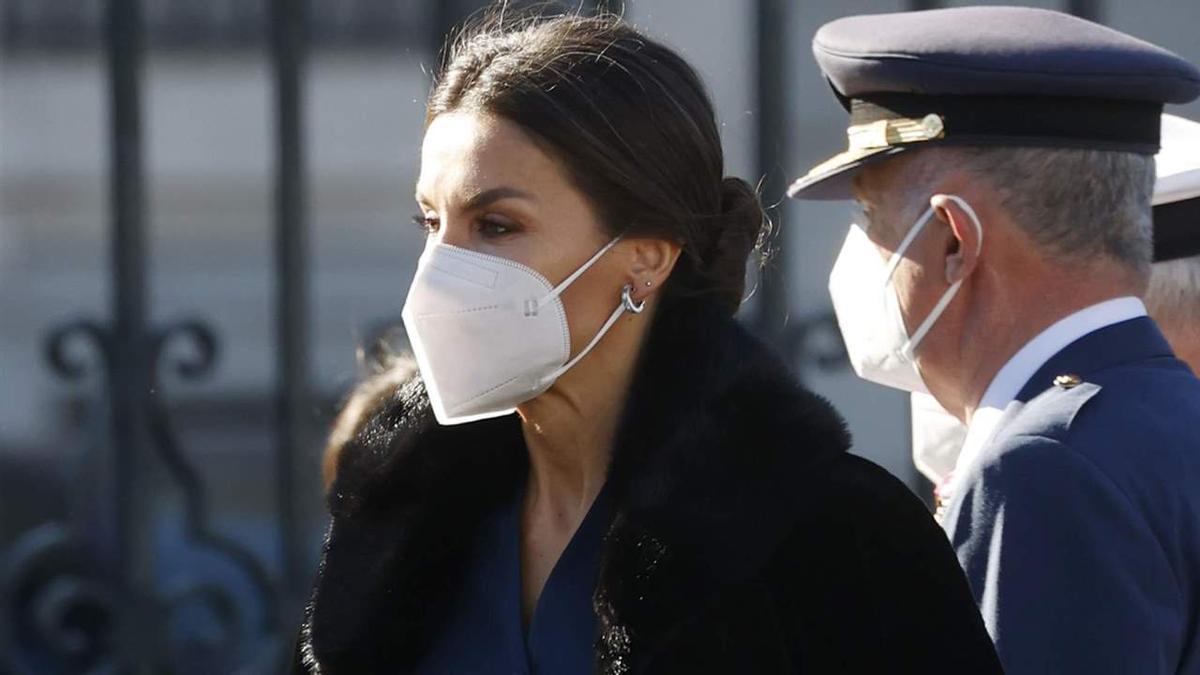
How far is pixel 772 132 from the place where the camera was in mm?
3658

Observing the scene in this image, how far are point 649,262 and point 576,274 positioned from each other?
9 cm

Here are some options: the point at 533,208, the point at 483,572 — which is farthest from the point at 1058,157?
the point at 483,572

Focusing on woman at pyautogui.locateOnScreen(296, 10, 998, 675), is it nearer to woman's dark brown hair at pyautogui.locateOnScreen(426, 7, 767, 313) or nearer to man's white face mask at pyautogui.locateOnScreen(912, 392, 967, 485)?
woman's dark brown hair at pyautogui.locateOnScreen(426, 7, 767, 313)

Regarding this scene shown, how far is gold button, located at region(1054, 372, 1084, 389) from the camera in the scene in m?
2.10

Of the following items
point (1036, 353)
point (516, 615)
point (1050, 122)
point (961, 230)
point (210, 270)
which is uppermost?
point (1050, 122)

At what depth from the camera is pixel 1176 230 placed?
2.54m

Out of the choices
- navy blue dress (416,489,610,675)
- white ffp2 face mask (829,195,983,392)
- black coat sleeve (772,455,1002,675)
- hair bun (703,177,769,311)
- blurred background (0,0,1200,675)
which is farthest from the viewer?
blurred background (0,0,1200,675)

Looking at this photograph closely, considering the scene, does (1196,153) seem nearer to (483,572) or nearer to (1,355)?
(483,572)

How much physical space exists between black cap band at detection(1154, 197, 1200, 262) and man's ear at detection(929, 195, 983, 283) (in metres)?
0.42

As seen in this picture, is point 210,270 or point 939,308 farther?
point 210,270

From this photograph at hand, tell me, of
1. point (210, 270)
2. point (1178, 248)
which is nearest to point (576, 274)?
point (1178, 248)

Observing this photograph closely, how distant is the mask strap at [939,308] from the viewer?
7.28ft

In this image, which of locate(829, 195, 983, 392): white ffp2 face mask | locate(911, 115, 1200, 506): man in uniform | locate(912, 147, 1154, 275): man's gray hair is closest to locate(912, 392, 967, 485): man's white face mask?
locate(911, 115, 1200, 506): man in uniform

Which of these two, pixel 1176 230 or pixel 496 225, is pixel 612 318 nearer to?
pixel 496 225
